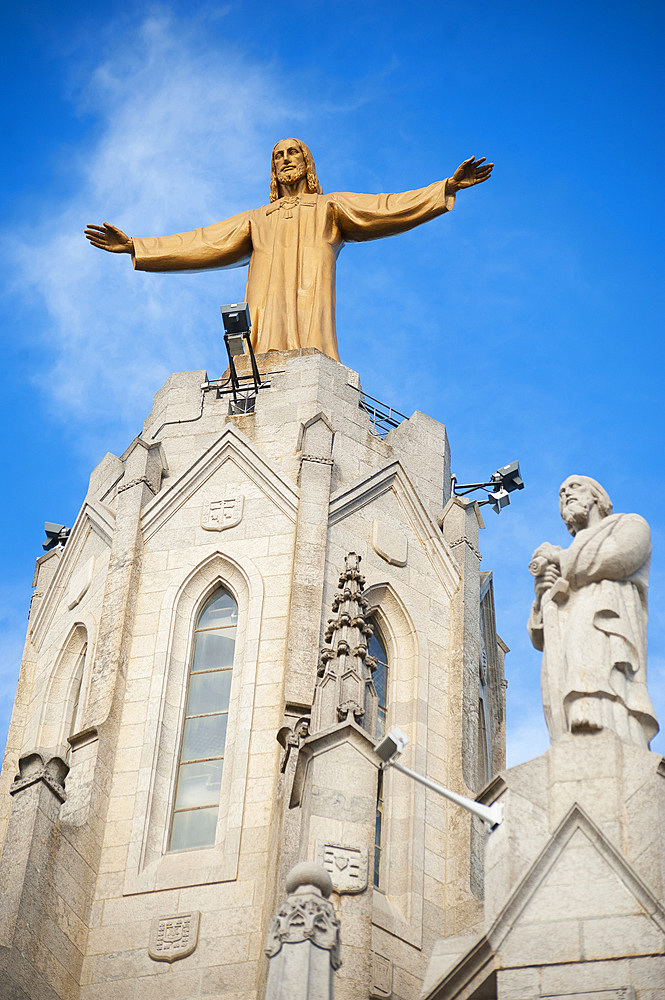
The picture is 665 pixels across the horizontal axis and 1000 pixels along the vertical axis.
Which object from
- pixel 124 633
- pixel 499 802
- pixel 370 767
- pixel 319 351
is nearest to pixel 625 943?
pixel 499 802

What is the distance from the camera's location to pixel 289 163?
112 feet

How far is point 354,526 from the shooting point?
28.0m

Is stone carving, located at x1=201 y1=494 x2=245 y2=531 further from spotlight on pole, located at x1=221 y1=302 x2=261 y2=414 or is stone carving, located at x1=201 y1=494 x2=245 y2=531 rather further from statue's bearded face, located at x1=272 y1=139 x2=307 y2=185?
statue's bearded face, located at x1=272 y1=139 x2=307 y2=185

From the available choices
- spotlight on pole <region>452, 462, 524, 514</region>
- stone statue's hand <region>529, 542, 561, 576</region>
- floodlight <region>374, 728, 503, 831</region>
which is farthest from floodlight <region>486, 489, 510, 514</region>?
floodlight <region>374, 728, 503, 831</region>

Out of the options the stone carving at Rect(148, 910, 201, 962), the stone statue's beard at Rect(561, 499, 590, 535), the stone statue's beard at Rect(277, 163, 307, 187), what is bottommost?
the stone carving at Rect(148, 910, 201, 962)

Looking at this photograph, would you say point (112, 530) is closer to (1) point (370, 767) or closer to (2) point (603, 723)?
(1) point (370, 767)

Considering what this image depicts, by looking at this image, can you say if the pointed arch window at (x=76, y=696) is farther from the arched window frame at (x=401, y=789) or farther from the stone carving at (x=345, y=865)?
the stone carving at (x=345, y=865)

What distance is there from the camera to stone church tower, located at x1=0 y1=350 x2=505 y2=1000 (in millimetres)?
22609

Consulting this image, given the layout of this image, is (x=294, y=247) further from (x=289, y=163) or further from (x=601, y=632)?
(x=601, y=632)

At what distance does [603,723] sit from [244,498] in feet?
38.8

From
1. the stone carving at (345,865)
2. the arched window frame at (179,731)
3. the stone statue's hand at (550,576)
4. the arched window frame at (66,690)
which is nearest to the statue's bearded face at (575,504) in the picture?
the stone statue's hand at (550,576)

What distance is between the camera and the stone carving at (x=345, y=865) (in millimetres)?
20078

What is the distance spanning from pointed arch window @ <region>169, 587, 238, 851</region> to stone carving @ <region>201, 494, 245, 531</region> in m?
1.03

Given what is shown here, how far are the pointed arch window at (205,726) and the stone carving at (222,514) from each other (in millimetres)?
1034
